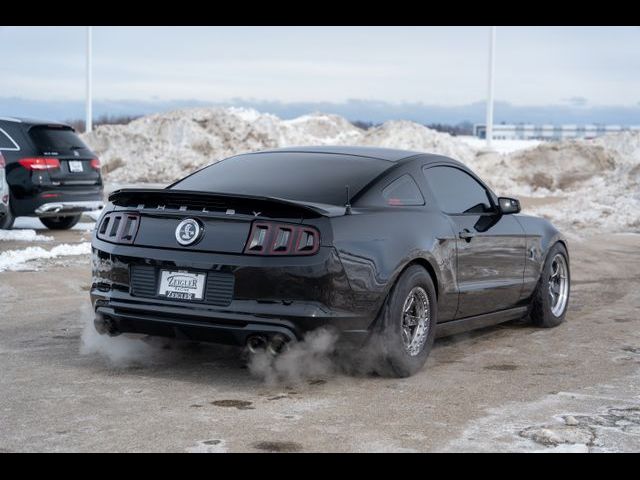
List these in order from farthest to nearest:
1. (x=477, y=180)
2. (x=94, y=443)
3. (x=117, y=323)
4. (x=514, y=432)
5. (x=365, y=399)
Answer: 1. (x=477, y=180)
2. (x=117, y=323)
3. (x=365, y=399)
4. (x=514, y=432)
5. (x=94, y=443)

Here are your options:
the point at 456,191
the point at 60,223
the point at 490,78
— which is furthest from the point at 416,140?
the point at 456,191

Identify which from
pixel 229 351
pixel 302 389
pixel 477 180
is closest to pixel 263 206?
pixel 302 389

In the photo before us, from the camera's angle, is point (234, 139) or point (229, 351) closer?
point (229, 351)

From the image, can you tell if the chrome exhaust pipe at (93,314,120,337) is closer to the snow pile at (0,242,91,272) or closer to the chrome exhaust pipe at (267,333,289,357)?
the chrome exhaust pipe at (267,333,289,357)

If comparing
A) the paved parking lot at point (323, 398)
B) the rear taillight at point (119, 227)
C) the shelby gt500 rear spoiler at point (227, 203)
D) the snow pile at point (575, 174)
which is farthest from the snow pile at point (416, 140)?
the shelby gt500 rear spoiler at point (227, 203)

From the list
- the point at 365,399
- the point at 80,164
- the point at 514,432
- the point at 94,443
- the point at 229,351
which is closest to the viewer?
the point at 94,443

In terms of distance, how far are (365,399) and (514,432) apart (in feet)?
3.32

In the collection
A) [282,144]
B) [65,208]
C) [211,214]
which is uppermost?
[211,214]

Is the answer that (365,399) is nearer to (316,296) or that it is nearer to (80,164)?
(316,296)

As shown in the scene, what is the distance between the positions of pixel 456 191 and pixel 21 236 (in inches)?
343

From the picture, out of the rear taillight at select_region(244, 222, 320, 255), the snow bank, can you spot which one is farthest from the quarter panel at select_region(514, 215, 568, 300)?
the snow bank

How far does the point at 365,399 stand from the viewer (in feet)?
20.8

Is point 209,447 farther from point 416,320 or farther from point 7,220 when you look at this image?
point 7,220

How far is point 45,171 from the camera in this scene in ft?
50.2
